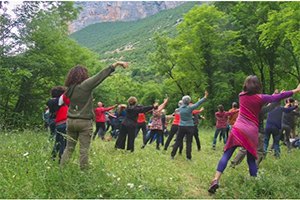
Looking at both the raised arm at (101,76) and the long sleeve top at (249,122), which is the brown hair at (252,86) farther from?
the raised arm at (101,76)

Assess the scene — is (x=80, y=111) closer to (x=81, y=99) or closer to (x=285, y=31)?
(x=81, y=99)

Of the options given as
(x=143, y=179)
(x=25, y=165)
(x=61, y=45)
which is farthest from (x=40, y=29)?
(x=143, y=179)

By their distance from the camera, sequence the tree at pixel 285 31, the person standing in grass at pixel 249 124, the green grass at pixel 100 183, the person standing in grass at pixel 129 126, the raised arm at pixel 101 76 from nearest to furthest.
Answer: the green grass at pixel 100 183, the raised arm at pixel 101 76, the person standing in grass at pixel 249 124, the person standing in grass at pixel 129 126, the tree at pixel 285 31

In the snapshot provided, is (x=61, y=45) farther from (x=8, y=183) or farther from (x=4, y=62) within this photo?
(x=8, y=183)

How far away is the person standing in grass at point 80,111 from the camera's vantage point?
445 cm

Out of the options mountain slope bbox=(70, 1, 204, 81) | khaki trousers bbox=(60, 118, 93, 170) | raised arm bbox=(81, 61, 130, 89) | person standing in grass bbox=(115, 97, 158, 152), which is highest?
mountain slope bbox=(70, 1, 204, 81)

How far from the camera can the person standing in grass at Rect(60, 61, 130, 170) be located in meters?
4.45

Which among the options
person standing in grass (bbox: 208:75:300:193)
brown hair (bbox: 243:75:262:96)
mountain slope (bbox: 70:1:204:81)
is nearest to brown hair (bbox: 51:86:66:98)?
person standing in grass (bbox: 208:75:300:193)

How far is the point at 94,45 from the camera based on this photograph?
132 m

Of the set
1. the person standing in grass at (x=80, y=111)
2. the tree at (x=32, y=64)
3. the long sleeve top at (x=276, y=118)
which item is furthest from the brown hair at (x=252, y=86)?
the tree at (x=32, y=64)

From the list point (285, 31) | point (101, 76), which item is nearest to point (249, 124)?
point (101, 76)

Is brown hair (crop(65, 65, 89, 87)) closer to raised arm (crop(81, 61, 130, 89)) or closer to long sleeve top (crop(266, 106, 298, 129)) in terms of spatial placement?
raised arm (crop(81, 61, 130, 89))

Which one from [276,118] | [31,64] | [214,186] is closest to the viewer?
[214,186]

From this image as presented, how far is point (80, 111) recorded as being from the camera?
4523mm
